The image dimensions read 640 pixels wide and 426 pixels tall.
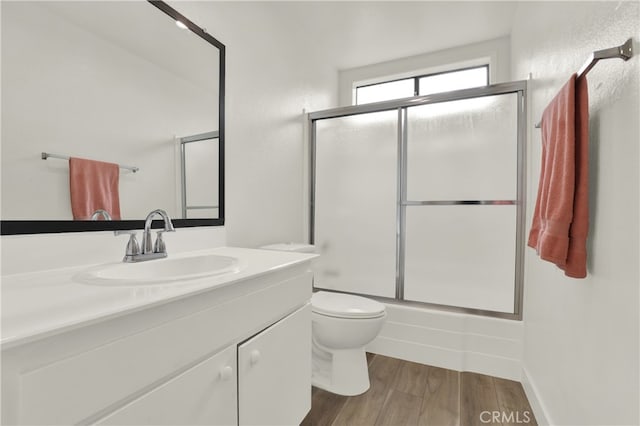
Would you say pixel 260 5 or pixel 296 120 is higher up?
pixel 260 5

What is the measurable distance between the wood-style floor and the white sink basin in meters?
0.91

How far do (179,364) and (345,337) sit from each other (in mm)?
1060

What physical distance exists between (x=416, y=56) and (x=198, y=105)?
225 centimetres

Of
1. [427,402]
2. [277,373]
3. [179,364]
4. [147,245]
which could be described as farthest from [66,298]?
[427,402]

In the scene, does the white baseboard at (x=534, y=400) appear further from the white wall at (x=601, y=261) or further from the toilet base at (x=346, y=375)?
the toilet base at (x=346, y=375)

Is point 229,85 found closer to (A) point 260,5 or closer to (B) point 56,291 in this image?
(A) point 260,5

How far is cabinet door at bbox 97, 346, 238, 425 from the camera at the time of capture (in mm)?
629

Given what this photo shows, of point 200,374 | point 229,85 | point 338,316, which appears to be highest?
point 229,85

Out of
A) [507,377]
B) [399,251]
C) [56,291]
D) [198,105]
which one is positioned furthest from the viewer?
[399,251]

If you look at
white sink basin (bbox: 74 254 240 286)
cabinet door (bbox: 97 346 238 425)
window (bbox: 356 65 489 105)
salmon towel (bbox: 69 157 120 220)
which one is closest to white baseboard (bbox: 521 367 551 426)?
cabinet door (bbox: 97 346 238 425)

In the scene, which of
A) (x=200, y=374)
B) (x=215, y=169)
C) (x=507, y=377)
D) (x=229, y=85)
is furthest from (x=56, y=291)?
(x=507, y=377)

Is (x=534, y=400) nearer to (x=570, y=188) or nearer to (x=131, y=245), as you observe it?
(x=570, y=188)

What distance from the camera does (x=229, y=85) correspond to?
1.64 meters

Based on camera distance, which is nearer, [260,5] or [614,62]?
[614,62]
